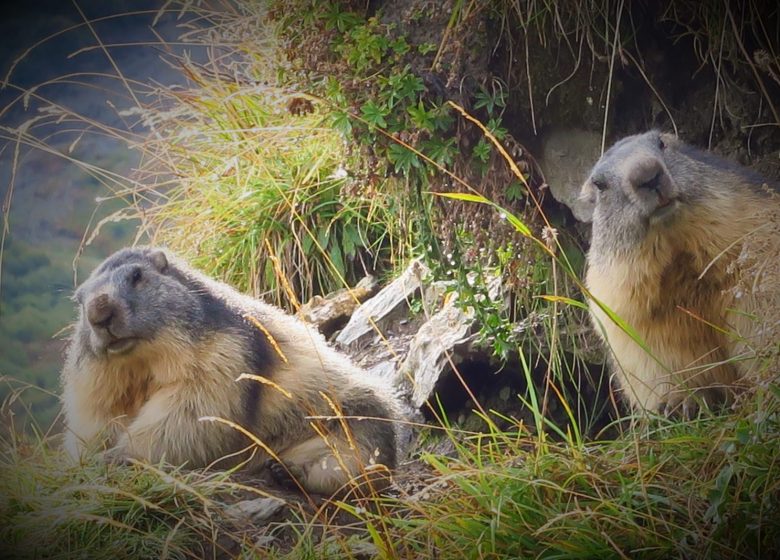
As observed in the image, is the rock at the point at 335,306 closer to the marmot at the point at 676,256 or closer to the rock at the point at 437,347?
the rock at the point at 437,347

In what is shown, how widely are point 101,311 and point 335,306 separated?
1525mm

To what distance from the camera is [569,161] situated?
164 inches

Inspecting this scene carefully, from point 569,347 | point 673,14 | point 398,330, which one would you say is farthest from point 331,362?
point 673,14

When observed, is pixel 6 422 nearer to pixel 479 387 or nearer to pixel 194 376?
pixel 194 376

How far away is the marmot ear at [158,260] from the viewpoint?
3.65 meters

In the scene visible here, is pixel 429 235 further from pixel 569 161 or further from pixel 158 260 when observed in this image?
pixel 158 260

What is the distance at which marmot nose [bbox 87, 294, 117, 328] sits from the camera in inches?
133

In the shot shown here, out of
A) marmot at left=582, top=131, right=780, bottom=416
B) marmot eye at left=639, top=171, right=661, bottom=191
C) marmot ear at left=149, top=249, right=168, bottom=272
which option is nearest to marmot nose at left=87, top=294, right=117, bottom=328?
marmot ear at left=149, top=249, right=168, bottom=272

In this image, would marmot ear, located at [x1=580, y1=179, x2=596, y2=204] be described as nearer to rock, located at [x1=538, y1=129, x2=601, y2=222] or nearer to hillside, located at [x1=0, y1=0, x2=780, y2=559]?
hillside, located at [x1=0, y1=0, x2=780, y2=559]

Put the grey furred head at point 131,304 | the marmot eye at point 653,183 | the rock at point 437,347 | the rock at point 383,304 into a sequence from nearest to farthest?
the marmot eye at point 653,183 → the grey furred head at point 131,304 → the rock at point 437,347 → the rock at point 383,304

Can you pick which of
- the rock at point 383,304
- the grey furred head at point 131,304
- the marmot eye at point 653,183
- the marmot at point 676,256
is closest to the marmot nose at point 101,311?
the grey furred head at point 131,304

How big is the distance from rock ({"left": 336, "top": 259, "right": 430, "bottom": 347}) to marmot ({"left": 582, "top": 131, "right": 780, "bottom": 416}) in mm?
1245

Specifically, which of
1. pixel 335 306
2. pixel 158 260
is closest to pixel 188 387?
pixel 158 260

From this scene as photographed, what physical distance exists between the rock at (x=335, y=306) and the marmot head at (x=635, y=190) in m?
1.44
